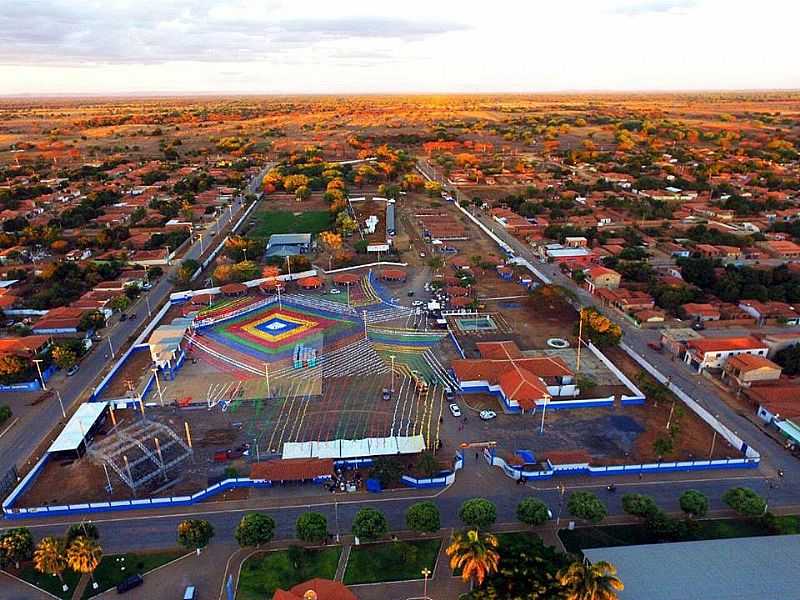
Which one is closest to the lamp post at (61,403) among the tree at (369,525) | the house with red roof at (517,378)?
the tree at (369,525)

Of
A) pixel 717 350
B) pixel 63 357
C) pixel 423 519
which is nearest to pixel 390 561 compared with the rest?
pixel 423 519

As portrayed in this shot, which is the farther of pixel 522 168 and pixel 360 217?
pixel 522 168

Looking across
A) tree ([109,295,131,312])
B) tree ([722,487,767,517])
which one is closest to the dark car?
tree ([722,487,767,517])

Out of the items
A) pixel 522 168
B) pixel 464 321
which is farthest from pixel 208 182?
pixel 464 321

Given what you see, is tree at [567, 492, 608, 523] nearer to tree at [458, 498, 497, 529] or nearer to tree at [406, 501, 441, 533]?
tree at [458, 498, 497, 529]

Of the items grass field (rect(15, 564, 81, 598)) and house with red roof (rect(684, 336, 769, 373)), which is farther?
house with red roof (rect(684, 336, 769, 373))

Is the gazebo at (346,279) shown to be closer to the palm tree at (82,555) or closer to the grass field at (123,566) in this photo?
the grass field at (123,566)

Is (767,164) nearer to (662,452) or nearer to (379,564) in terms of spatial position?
(662,452)
